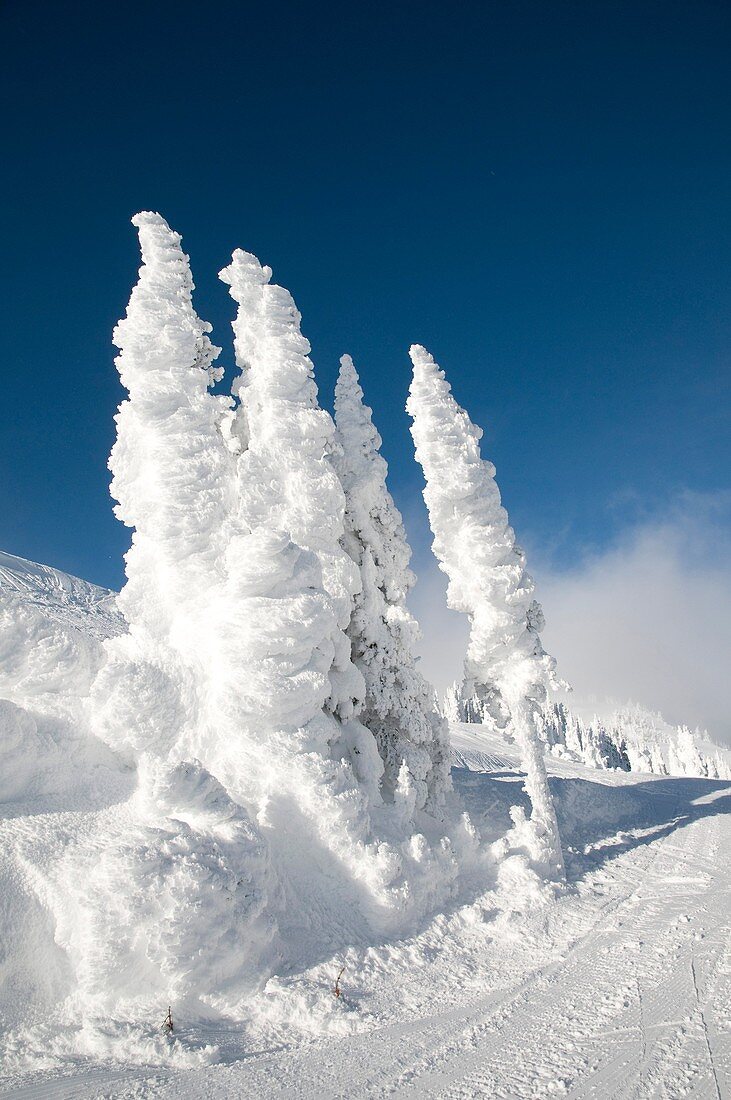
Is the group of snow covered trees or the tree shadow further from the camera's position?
the tree shadow

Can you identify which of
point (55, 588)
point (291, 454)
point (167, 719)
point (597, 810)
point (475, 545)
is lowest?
point (597, 810)

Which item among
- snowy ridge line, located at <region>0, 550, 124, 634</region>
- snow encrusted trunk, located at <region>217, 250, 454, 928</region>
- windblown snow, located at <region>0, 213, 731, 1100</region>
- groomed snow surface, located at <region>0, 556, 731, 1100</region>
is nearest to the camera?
groomed snow surface, located at <region>0, 556, 731, 1100</region>

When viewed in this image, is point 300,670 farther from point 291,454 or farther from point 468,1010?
point 468,1010

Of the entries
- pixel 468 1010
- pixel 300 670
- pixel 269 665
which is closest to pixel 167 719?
pixel 269 665

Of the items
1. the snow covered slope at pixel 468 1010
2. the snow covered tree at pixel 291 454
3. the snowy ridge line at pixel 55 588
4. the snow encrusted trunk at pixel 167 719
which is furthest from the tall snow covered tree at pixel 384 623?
the snowy ridge line at pixel 55 588

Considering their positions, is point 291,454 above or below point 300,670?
above

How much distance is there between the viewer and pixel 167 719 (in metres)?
12.4

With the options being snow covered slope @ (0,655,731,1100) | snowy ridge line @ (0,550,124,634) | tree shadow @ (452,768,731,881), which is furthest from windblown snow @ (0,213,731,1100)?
snowy ridge line @ (0,550,124,634)

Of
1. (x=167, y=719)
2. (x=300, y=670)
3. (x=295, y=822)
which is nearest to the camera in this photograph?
(x=295, y=822)

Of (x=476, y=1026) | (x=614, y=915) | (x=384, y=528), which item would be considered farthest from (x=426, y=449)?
(x=476, y=1026)

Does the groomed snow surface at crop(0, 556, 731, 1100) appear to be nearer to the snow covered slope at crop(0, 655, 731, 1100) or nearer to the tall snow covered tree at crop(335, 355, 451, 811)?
the snow covered slope at crop(0, 655, 731, 1100)

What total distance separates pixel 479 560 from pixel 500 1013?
41.3ft

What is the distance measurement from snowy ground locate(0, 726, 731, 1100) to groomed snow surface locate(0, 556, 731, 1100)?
0.04 metres

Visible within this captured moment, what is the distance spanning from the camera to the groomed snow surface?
→ 6.25m
